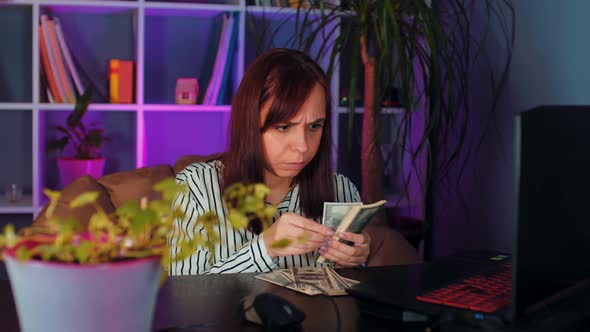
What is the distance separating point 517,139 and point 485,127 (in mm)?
2227

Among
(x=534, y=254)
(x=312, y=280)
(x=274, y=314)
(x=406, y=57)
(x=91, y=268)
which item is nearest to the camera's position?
(x=91, y=268)

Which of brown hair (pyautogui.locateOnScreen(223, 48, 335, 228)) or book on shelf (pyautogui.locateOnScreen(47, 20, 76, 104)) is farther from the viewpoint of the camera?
book on shelf (pyautogui.locateOnScreen(47, 20, 76, 104))

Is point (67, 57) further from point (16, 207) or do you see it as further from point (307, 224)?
point (307, 224)

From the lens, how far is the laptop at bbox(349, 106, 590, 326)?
890 millimetres

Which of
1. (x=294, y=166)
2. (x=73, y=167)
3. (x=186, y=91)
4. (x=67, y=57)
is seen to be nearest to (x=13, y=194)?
(x=73, y=167)

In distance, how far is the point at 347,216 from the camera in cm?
151

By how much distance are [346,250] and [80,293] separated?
2.89 feet

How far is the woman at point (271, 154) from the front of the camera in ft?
5.73

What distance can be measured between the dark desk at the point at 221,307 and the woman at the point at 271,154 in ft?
A: 0.87

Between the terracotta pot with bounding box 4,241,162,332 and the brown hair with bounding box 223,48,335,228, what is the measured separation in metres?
1.01

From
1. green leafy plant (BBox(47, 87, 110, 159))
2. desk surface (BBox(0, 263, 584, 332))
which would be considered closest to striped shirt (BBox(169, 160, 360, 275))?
desk surface (BBox(0, 263, 584, 332))

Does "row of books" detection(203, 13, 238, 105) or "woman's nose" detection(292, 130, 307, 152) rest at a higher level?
"row of books" detection(203, 13, 238, 105)

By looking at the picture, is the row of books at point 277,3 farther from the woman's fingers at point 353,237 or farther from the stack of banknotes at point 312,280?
the stack of banknotes at point 312,280

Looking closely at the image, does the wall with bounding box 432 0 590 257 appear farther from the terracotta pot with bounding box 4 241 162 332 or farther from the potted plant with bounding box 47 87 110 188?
the terracotta pot with bounding box 4 241 162 332
